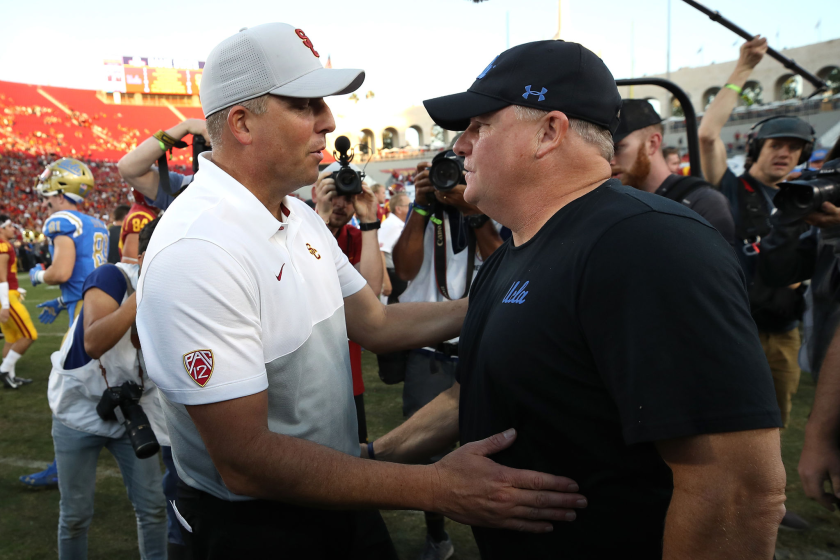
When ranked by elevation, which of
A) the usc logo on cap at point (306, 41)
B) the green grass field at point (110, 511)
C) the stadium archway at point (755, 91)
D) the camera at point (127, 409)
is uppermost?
the stadium archway at point (755, 91)

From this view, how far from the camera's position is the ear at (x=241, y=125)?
1733 mm

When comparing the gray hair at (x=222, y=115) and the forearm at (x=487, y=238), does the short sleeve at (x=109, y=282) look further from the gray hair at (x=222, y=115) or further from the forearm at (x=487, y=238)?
the forearm at (x=487, y=238)

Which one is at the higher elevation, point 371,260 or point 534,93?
point 534,93

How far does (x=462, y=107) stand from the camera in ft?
4.96

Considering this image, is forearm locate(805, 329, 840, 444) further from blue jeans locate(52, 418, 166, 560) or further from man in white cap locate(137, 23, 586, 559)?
blue jeans locate(52, 418, 166, 560)

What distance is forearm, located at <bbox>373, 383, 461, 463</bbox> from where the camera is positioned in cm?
204

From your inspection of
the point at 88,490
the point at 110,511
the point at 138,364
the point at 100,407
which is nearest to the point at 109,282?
the point at 138,364

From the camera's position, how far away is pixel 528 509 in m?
1.30

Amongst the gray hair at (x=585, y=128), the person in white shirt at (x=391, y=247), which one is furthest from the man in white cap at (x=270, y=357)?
the person in white shirt at (x=391, y=247)

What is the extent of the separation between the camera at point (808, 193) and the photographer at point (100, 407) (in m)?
2.88

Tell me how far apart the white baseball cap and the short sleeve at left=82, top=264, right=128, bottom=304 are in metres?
1.59

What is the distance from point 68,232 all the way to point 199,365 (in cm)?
509

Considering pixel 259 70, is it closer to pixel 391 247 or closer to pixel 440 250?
pixel 440 250

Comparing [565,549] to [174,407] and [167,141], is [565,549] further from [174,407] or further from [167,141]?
[167,141]
